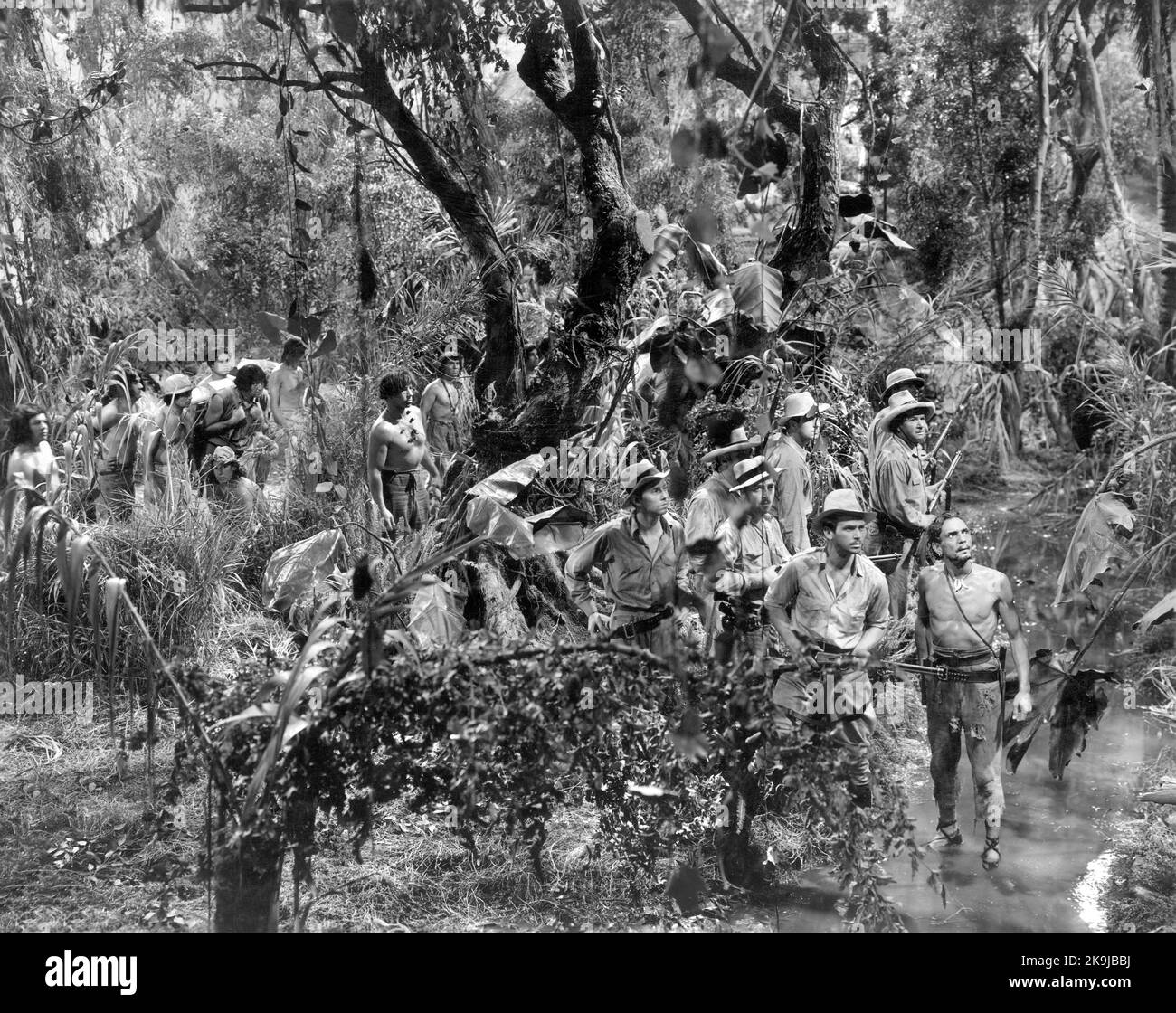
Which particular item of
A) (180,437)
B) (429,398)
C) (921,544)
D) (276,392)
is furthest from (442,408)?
(921,544)

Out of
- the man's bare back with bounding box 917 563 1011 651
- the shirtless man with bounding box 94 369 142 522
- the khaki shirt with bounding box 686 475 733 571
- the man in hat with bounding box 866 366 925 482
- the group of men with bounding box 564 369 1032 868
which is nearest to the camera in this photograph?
the group of men with bounding box 564 369 1032 868

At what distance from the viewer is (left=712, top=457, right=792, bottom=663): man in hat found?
218 inches

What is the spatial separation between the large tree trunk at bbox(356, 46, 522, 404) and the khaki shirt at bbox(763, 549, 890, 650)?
2648 millimetres

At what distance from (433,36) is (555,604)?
3380 millimetres

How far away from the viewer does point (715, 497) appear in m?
5.55

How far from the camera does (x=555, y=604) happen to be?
6727mm

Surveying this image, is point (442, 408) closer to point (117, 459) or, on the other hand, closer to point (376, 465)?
point (376, 465)

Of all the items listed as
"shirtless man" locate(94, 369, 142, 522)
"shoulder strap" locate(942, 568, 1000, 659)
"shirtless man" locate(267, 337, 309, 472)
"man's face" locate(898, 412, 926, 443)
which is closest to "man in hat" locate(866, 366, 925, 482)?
"man's face" locate(898, 412, 926, 443)

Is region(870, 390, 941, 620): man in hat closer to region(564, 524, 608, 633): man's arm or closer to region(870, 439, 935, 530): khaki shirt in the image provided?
region(870, 439, 935, 530): khaki shirt

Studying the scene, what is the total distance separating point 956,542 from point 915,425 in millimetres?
1844

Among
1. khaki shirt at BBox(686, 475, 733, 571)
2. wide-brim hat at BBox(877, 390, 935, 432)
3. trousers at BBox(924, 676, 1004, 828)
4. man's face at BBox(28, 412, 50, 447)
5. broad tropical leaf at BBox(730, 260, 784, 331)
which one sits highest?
broad tropical leaf at BBox(730, 260, 784, 331)

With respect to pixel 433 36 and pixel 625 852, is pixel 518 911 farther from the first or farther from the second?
pixel 433 36

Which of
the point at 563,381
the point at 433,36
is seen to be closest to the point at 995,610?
the point at 563,381

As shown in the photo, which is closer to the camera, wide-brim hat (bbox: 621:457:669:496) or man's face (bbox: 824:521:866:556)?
man's face (bbox: 824:521:866:556)
